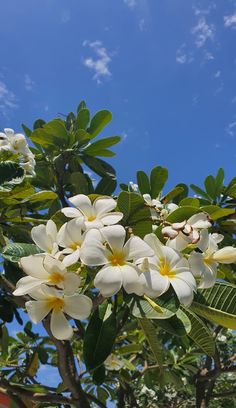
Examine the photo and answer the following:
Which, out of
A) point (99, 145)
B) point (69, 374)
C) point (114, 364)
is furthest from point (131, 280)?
point (114, 364)

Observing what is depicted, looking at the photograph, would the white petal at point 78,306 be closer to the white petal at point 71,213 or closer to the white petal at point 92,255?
the white petal at point 92,255

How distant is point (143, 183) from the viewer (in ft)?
6.40

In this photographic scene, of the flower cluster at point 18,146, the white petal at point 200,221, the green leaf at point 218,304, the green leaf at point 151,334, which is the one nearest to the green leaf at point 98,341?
the green leaf at point 151,334

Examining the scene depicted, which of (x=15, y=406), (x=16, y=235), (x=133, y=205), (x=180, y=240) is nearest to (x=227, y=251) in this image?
(x=180, y=240)

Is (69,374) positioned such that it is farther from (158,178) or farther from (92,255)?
(92,255)

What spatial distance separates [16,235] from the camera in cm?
173

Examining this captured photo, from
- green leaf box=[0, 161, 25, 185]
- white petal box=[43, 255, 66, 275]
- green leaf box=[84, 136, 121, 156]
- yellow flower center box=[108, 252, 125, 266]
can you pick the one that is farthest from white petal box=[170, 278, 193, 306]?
green leaf box=[84, 136, 121, 156]

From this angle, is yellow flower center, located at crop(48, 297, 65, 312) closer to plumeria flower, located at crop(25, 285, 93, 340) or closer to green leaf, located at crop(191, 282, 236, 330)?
plumeria flower, located at crop(25, 285, 93, 340)

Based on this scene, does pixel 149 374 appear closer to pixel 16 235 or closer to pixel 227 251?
pixel 16 235

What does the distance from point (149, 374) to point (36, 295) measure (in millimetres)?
2544

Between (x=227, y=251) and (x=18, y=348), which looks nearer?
(x=227, y=251)

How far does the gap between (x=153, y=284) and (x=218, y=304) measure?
0.75 ft

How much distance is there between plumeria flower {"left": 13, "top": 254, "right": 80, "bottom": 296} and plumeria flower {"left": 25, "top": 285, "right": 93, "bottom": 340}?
0.05 feet

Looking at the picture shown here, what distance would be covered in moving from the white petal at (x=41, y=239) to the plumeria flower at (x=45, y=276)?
0.10 m
